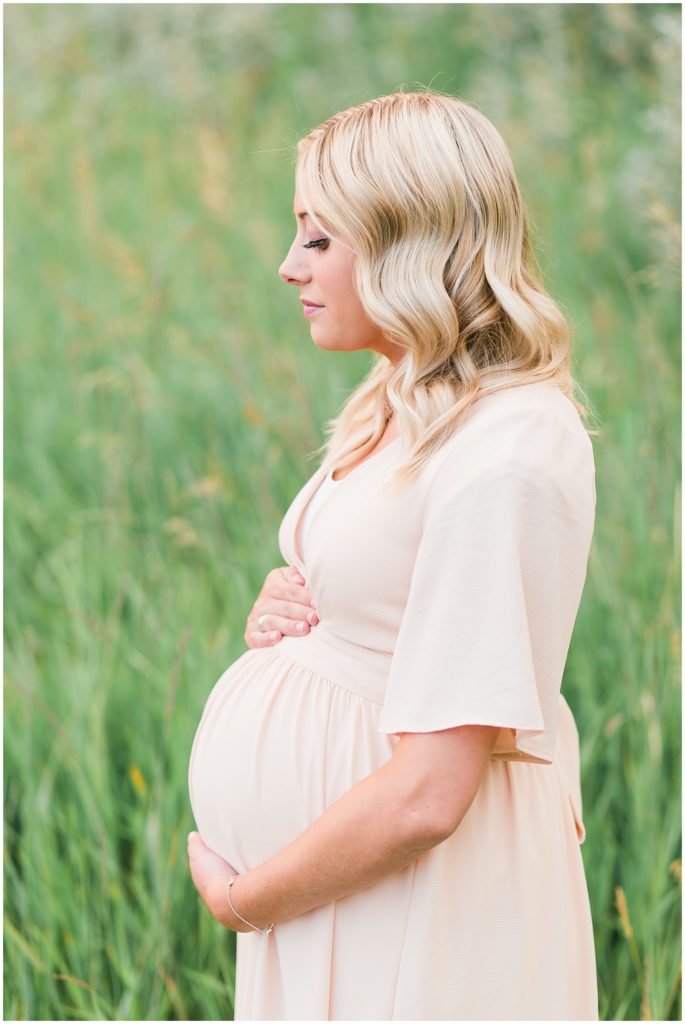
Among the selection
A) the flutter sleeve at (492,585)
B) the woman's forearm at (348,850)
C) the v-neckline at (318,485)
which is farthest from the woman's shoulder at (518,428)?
the woman's forearm at (348,850)

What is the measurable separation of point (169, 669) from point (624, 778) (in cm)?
117

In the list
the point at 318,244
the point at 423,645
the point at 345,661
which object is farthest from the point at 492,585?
the point at 318,244

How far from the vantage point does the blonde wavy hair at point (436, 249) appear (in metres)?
1.31

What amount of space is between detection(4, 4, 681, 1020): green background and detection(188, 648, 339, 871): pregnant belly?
355mm

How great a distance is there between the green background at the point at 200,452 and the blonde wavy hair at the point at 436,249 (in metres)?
0.33

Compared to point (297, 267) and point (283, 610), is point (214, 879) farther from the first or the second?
point (297, 267)

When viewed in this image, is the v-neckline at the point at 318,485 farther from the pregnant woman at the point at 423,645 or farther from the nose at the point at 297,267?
the nose at the point at 297,267

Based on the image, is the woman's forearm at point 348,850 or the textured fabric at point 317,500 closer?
the woman's forearm at point 348,850

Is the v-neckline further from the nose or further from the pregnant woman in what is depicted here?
the nose

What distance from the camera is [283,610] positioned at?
156cm

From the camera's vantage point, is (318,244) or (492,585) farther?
(318,244)

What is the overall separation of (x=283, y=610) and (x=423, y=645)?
0.42 metres

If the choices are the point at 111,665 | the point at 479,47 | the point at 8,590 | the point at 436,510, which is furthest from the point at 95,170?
the point at 436,510

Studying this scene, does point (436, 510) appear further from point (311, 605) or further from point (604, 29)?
point (604, 29)
